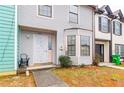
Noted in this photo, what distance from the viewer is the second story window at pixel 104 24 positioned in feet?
58.4

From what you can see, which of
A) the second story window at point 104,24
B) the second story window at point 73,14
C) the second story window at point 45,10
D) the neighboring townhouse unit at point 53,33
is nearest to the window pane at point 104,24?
the second story window at point 104,24

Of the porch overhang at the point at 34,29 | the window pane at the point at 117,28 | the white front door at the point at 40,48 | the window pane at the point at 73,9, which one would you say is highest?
the window pane at the point at 73,9

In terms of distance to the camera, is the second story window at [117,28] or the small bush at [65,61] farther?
the second story window at [117,28]

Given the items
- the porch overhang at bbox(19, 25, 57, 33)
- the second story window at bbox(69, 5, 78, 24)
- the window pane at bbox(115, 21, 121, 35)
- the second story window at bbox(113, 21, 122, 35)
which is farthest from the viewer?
the window pane at bbox(115, 21, 121, 35)

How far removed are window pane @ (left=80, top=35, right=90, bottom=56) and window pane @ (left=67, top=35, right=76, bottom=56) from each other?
592 millimetres

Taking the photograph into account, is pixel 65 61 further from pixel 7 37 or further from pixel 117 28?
pixel 117 28

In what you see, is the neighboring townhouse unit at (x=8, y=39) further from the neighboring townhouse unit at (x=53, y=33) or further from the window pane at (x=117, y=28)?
the window pane at (x=117, y=28)

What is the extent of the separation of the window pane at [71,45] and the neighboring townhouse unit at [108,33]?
4557 millimetres

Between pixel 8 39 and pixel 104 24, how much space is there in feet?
38.5

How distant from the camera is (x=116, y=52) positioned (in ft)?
68.4

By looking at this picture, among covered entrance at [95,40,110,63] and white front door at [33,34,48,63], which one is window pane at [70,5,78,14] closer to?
white front door at [33,34,48,63]

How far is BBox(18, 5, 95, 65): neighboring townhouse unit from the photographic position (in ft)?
37.7

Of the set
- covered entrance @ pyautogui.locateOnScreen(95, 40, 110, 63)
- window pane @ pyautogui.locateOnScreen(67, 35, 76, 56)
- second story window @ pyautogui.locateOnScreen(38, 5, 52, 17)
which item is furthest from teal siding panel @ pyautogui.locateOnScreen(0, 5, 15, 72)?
covered entrance @ pyautogui.locateOnScreen(95, 40, 110, 63)

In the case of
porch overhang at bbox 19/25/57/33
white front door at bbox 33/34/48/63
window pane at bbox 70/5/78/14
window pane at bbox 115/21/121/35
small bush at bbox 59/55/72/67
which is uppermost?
window pane at bbox 70/5/78/14
